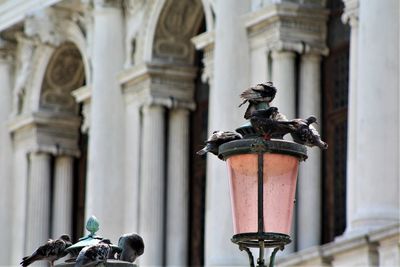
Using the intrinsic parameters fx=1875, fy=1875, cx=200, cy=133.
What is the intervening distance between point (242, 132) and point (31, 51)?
32.1m

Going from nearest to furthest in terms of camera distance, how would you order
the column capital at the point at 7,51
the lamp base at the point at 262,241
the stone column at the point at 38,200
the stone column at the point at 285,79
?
the lamp base at the point at 262,241 < the stone column at the point at 285,79 < the stone column at the point at 38,200 < the column capital at the point at 7,51

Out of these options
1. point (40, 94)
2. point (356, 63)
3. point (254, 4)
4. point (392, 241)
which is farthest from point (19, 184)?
point (392, 241)

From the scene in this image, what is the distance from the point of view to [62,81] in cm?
4381

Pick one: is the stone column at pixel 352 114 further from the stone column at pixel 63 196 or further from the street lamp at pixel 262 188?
the street lamp at pixel 262 188

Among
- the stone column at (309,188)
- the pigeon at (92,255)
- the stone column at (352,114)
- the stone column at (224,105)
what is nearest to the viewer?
the pigeon at (92,255)

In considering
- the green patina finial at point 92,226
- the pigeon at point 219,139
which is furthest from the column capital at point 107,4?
the pigeon at point 219,139

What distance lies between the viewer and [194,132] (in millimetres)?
39594

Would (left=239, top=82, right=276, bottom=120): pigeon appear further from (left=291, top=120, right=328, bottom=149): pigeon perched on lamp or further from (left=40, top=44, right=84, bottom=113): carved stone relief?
(left=40, top=44, right=84, bottom=113): carved stone relief

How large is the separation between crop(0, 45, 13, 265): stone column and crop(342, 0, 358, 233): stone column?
14222 mm

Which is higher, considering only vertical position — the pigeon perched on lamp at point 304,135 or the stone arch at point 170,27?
the stone arch at point 170,27

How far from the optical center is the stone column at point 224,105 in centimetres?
3381

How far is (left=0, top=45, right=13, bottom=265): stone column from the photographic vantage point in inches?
1736

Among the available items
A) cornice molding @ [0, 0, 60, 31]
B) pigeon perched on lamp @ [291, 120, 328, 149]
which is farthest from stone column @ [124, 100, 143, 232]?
pigeon perched on lamp @ [291, 120, 328, 149]

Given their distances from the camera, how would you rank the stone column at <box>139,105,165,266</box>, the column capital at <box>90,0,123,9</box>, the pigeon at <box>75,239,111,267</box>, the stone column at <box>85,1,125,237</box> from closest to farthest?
1. the pigeon at <box>75,239,111,267</box>
2. the stone column at <box>139,105,165,266</box>
3. the stone column at <box>85,1,125,237</box>
4. the column capital at <box>90,0,123,9</box>
